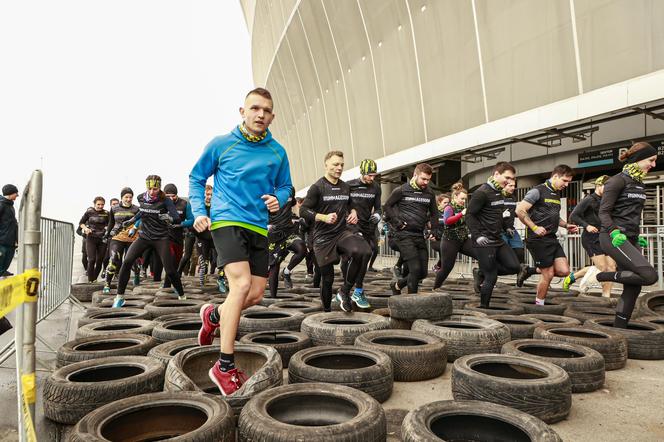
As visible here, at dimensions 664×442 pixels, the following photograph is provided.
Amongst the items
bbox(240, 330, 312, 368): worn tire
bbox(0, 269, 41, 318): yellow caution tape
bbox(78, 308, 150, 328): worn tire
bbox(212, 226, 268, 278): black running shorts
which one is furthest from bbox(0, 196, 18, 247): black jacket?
bbox(0, 269, 41, 318): yellow caution tape

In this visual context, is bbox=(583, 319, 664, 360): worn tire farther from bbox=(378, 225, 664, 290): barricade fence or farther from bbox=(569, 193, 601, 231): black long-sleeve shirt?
bbox=(378, 225, 664, 290): barricade fence

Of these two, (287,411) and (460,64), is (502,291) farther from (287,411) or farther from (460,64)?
(460,64)

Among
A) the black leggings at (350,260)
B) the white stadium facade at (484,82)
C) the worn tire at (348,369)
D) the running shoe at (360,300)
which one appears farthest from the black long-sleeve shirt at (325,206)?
the white stadium facade at (484,82)

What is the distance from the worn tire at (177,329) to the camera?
4.54m

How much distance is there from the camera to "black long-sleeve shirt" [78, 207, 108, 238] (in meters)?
11.0

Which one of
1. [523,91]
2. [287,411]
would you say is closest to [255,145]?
[287,411]

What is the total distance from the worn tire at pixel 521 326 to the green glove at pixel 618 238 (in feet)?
3.89

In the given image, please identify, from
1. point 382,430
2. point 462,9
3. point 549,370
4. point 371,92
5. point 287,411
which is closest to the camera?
point 382,430

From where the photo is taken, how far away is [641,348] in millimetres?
4555

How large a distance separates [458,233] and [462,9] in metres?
11.7

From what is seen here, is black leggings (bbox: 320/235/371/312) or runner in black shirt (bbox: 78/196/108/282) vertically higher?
runner in black shirt (bbox: 78/196/108/282)

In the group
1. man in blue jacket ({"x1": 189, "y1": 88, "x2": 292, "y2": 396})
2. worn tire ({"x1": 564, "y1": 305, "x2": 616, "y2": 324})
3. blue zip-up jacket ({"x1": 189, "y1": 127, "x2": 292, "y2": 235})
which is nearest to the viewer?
man in blue jacket ({"x1": 189, "y1": 88, "x2": 292, "y2": 396})

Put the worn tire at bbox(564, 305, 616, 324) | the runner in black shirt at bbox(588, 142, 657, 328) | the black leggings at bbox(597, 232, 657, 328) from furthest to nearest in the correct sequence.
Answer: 1. the worn tire at bbox(564, 305, 616, 324)
2. the runner in black shirt at bbox(588, 142, 657, 328)
3. the black leggings at bbox(597, 232, 657, 328)

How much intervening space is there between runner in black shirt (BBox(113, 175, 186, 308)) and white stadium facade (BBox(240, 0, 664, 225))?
1085cm
